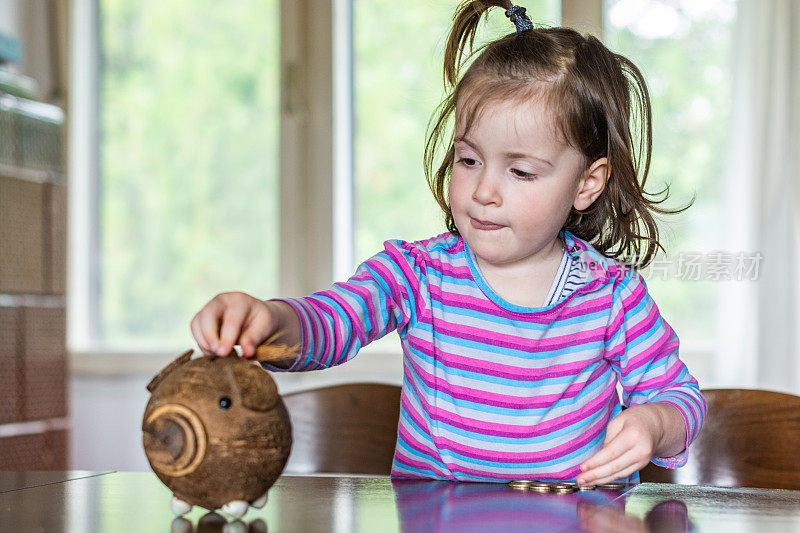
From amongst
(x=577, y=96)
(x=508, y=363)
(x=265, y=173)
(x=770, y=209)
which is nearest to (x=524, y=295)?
(x=508, y=363)

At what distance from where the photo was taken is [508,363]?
1034mm

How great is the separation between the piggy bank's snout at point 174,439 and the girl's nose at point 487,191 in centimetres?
47

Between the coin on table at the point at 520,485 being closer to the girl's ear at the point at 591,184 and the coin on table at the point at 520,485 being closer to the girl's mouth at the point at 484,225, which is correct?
the girl's mouth at the point at 484,225

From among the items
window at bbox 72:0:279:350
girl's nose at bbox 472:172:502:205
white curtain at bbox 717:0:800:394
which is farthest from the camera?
window at bbox 72:0:279:350

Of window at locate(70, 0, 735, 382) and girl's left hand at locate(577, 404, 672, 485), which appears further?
window at locate(70, 0, 735, 382)

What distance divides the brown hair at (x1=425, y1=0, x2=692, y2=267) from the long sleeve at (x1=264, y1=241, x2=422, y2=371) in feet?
0.45

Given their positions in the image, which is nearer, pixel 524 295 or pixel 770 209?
pixel 524 295

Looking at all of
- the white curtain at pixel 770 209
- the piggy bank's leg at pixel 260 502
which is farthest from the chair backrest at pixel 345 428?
the white curtain at pixel 770 209

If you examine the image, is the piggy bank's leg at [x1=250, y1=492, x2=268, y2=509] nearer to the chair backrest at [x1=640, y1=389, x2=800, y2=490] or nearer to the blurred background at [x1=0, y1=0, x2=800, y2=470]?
the chair backrest at [x1=640, y1=389, x2=800, y2=490]

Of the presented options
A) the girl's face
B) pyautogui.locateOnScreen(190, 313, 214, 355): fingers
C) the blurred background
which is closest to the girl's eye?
the girl's face

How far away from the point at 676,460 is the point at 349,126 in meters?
1.96

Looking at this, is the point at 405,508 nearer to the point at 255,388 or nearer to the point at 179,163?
the point at 255,388

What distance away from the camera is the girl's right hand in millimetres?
638

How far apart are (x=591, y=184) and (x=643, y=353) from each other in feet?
0.72
